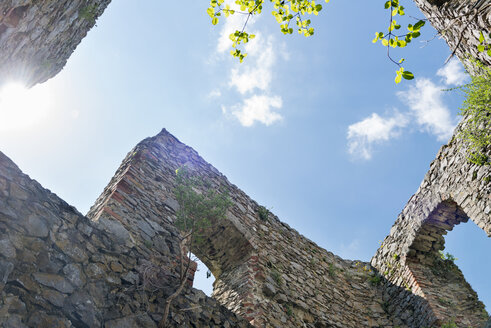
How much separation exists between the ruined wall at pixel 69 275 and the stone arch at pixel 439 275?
4526mm

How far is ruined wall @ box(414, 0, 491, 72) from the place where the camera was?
4.82 meters

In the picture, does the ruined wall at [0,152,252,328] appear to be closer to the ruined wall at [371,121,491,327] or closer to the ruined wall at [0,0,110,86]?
the ruined wall at [0,0,110,86]

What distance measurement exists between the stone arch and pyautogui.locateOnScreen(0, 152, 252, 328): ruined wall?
453 centimetres

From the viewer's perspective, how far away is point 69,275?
9.84 ft

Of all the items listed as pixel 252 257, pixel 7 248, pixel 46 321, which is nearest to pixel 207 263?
pixel 252 257

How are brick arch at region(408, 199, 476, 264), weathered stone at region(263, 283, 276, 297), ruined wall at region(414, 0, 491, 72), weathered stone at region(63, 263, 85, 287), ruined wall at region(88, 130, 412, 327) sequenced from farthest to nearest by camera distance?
brick arch at region(408, 199, 476, 264)
weathered stone at region(263, 283, 276, 297)
ruined wall at region(88, 130, 412, 327)
ruined wall at region(414, 0, 491, 72)
weathered stone at region(63, 263, 85, 287)

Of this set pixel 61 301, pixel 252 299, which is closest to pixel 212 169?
pixel 252 299

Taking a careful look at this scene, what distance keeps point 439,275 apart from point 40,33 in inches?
321

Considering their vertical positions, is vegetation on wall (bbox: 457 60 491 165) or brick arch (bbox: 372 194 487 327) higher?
vegetation on wall (bbox: 457 60 491 165)

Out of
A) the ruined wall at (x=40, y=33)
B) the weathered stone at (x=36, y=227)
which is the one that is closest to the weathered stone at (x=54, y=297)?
the weathered stone at (x=36, y=227)

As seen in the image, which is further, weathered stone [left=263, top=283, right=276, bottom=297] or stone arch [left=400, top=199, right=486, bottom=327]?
stone arch [left=400, top=199, right=486, bottom=327]

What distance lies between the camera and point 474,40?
524 cm

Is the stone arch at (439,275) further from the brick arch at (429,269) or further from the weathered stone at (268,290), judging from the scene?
the weathered stone at (268,290)

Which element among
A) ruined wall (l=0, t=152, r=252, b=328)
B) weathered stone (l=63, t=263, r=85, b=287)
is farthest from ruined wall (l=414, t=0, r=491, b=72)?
weathered stone (l=63, t=263, r=85, b=287)
